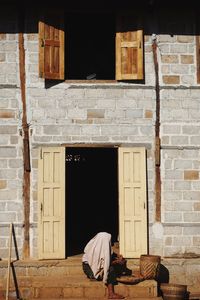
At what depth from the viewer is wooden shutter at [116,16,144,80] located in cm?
923

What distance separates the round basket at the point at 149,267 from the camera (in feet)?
A: 27.2

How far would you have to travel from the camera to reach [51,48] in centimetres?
919

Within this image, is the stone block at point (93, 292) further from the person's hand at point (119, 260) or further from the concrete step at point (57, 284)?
the person's hand at point (119, 260)

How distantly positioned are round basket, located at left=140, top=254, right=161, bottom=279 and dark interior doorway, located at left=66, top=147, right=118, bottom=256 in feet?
16.8

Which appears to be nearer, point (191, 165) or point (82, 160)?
point (191, 165)

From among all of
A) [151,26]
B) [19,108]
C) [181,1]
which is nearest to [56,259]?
[19,108]

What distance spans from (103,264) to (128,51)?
4196 mm

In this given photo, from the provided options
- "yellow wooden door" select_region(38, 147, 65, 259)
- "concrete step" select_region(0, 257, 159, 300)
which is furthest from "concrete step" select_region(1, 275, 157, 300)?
"yellow wooden door" select_region(38, 147, 65, 259)

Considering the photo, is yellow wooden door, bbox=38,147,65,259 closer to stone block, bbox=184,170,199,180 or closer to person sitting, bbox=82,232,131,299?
person sitting, bbox=82,232,131,299

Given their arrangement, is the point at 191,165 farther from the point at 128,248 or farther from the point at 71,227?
the point at 71,227

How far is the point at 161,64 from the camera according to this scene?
9352 millimetres

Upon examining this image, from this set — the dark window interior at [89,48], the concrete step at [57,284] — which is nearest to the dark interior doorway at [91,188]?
the dark window interior at [89,48]

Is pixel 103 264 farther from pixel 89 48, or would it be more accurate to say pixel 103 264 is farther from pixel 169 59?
pixel 89 48

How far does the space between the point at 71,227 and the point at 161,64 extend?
19.2ft
